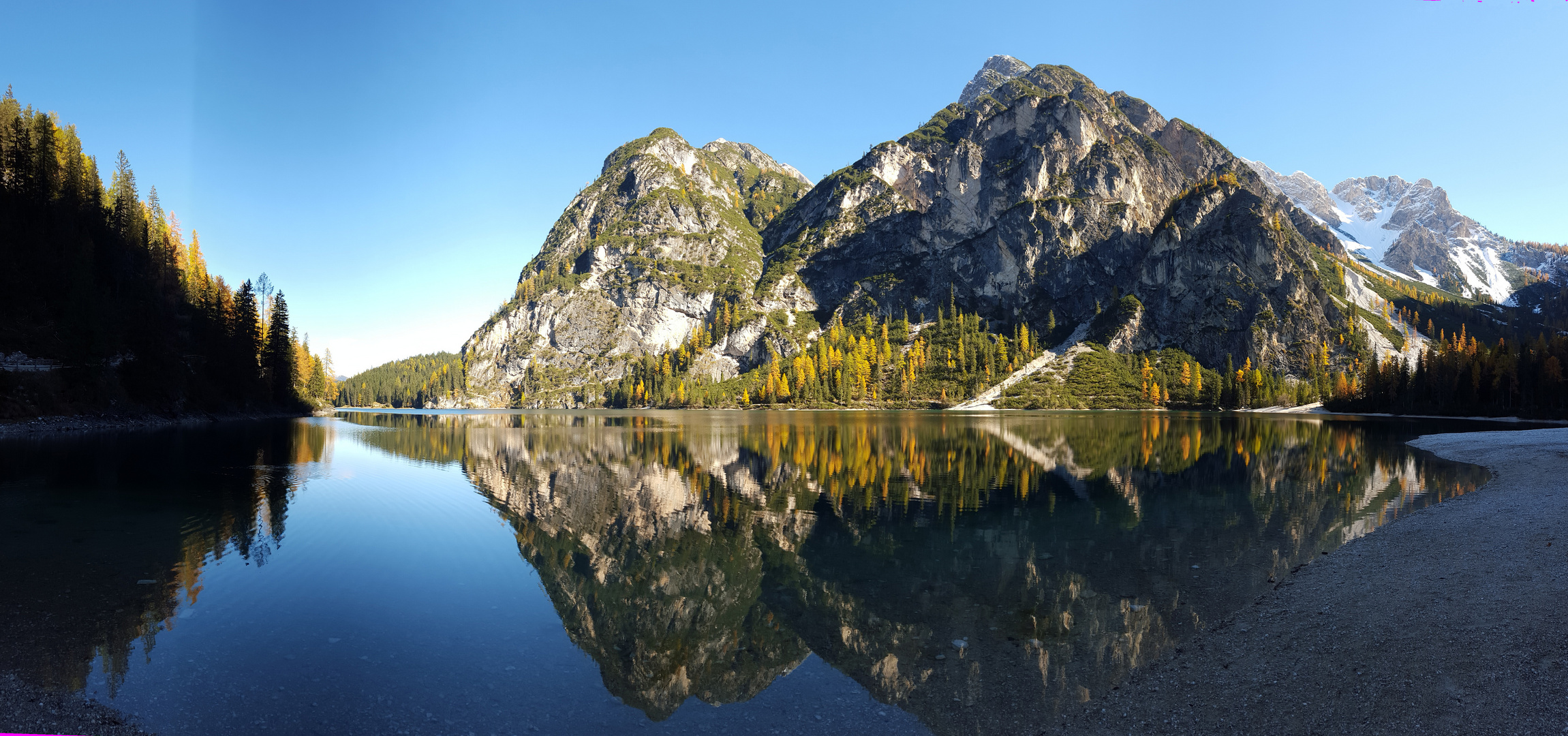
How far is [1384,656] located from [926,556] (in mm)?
10162

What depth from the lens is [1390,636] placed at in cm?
1162

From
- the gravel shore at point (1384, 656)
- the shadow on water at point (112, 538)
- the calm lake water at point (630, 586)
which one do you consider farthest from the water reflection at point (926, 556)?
the shadow on water at point (112, 538)

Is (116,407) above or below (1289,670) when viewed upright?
above

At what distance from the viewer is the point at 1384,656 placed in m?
10.7

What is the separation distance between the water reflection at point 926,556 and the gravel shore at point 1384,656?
0.85m

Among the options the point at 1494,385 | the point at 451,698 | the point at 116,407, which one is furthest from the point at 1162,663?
the point at 1494,385

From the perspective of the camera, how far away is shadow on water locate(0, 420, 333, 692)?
11477 millimetres

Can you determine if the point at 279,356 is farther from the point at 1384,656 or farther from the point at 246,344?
the point at 1384,656

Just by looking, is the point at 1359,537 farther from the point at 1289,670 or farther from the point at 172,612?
the point at 172,612

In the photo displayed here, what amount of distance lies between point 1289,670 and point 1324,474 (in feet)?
114

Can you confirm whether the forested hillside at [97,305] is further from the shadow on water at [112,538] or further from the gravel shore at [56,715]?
the gravel shore at [56,715]

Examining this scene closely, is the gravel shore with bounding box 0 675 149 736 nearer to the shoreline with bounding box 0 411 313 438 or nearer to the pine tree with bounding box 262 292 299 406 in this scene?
the shoreline with bounding box 0 411 313 438

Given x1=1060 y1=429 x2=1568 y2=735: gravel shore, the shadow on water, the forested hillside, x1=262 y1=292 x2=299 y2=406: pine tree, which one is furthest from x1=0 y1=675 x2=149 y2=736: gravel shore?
x1=262 y1=292 x2=299 y2=406: pine tree

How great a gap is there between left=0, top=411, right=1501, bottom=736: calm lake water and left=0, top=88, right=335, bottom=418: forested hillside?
3011 centimetres
